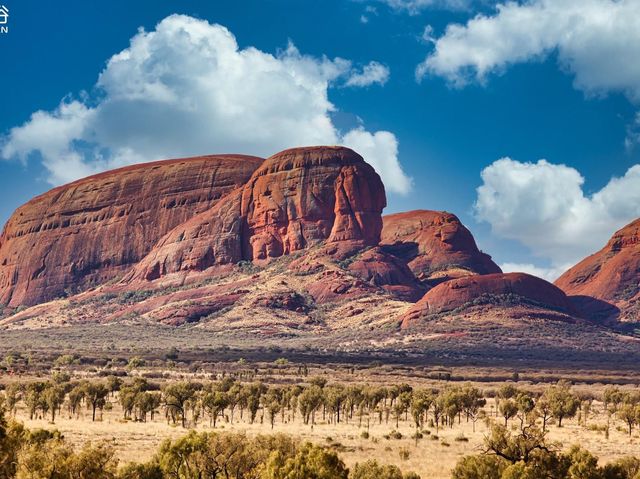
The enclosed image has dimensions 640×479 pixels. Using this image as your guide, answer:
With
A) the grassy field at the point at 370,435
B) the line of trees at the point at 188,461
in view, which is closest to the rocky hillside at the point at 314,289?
the grassy field at the point at 370,435

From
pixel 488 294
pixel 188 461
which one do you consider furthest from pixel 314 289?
pixel 188 461

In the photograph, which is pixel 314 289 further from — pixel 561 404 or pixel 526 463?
pixel 526 463

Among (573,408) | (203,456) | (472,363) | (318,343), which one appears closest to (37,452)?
(203,456)

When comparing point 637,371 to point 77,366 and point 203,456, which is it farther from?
point 203,456

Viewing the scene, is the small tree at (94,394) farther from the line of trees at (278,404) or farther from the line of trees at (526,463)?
the line of trees at (526,463)

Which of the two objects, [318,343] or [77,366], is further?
[318,343]

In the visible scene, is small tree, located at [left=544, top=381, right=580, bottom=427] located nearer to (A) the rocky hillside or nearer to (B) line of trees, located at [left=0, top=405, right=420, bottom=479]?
(B) line of trees, located at [left=0, top=405, right=420, bottom=479]

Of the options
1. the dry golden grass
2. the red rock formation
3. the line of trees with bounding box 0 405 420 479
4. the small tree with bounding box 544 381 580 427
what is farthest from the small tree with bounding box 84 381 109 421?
the red rock formation
